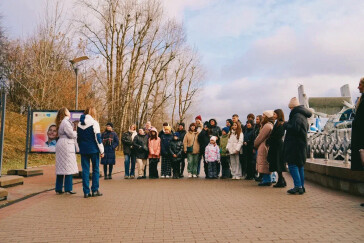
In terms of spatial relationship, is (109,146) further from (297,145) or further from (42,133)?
(297,145)

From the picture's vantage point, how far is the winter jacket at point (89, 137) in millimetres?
9148

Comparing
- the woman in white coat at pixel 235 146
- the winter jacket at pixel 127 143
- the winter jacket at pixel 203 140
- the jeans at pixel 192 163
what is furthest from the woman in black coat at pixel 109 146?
the woman in white coat at pixel 235 146

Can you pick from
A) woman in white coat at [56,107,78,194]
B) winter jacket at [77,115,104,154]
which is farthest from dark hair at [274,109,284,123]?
woman in white coat at [56,107,78,194]

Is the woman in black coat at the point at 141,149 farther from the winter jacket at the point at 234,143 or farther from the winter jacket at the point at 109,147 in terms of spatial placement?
the winter jacket at the point at 234,143

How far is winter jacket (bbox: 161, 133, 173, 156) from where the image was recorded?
14311 mm

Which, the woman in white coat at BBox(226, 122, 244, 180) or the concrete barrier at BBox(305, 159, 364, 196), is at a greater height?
the woman in white coat at BBox(226, 122, 244, 180)

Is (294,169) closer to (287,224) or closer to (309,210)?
(309,210)

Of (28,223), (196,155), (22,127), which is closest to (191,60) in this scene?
(22,127)

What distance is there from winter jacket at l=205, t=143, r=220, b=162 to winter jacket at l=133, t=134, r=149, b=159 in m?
2.12

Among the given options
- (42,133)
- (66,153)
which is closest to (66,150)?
(66,153)

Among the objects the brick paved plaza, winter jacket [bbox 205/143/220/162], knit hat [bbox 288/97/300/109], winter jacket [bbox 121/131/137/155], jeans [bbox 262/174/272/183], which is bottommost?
the brick paved plaza

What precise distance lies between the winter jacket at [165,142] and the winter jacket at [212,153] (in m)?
1.37

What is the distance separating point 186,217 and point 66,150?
13.1 ft

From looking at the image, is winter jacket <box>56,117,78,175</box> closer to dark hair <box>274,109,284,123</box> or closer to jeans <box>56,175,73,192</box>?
jeans <box>56,175,73,192</box>
